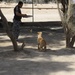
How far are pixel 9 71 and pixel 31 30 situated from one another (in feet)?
28.4

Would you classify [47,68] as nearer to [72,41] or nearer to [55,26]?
[72,41]

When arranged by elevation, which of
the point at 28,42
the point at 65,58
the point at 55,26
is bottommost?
the point at 55,26

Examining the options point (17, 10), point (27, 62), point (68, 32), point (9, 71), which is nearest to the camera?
point (9, 71)

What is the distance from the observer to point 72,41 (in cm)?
1118

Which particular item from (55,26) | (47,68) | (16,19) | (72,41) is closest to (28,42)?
(16,19)

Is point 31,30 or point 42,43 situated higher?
point 42,43

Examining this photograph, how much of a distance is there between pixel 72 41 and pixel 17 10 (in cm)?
263

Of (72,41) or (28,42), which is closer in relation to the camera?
(72,41)

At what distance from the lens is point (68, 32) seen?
11016 millimetres

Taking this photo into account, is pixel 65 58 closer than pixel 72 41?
Yes

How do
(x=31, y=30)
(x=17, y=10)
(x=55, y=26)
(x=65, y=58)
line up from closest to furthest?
(x=65, y=58)
(x=17, y=10)
(x=31, y=30)
(x=55, y=26)

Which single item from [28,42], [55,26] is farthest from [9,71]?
[55,26]

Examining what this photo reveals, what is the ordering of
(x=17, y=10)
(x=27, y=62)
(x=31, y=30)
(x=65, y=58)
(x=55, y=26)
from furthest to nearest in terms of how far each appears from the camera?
(x=55, y=26) < (x=31, y=30) < (x=17, y=10) < (x=65, y=58) < (x=27, y=62)

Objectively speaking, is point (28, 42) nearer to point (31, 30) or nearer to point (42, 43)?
point (42, 43)
